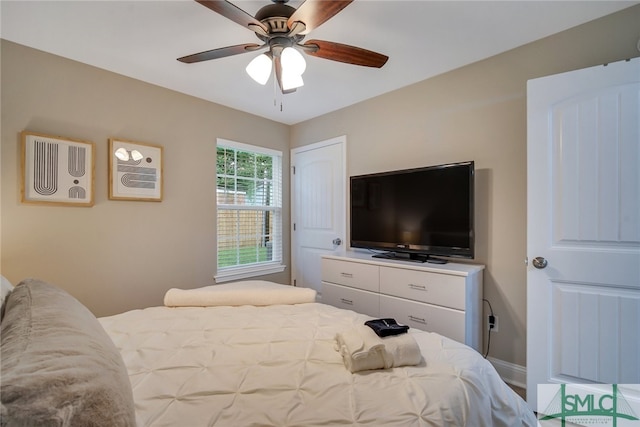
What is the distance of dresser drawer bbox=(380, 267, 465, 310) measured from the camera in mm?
2020

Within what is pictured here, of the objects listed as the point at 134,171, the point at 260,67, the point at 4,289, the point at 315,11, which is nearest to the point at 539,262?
the point at 315,11

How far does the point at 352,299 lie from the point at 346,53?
1.97m

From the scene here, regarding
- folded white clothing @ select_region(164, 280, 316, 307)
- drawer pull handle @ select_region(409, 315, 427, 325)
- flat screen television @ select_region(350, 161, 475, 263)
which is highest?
flat screen television @ select_region(350, 161, 475, 263)

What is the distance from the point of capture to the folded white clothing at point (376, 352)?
1.07m

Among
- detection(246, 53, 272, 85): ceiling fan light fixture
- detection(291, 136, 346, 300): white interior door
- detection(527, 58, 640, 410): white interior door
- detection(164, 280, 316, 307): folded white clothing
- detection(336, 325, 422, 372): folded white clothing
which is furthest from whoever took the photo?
detection(291, 136, 346, 300): white interior door

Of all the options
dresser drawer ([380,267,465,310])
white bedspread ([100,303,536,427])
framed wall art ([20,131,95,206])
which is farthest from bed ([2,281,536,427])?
framed wall art ([20,131,95,206])

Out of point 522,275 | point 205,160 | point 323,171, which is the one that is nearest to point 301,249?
point 323,171

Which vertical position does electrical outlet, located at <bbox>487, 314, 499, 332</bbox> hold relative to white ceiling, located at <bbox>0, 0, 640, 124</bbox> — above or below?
below

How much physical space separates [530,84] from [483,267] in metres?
1.31

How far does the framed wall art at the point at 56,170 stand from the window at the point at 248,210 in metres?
1.18

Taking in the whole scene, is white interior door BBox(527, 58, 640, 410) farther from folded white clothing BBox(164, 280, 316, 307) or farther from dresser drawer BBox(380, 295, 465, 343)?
folded white clothing BBox(164, 280, 316, 307)

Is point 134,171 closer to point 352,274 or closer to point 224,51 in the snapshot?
point 224,51

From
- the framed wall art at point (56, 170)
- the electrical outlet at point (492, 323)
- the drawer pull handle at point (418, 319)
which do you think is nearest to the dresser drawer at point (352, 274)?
the drawer pull handle at point (418, 319)

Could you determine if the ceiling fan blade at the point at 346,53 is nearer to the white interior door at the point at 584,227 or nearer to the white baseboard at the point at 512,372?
the white interior door at the point at 584,227
